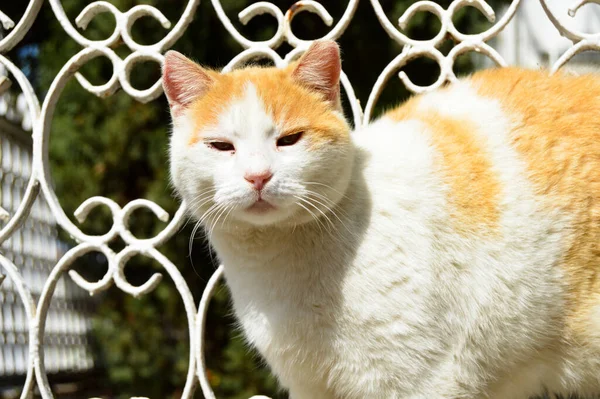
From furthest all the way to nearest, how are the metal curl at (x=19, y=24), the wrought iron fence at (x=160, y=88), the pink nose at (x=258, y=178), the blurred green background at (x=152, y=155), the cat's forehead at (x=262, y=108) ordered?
the blurred green background at (x=152, y=155) < the metal curl at (x=19, y=24) < the wrought iron fence at (x=160, y=88) < the cat's forehead at (x=262, y=108) < the pink nose at (x=258, y=178)

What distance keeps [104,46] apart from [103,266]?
2.54 meters

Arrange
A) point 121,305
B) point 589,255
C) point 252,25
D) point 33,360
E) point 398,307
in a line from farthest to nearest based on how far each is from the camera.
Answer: point 121,305
point 252,25
point 33,360
point 589,255
point 398,307

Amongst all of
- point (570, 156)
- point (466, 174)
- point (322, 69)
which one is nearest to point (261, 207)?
point (322, 69)

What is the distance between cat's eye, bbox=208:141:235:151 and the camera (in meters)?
1.60

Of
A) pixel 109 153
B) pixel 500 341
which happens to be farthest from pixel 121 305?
pixel 500 341

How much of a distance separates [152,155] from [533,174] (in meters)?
2.53

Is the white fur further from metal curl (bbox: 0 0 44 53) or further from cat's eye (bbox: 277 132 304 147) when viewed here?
metal curl (bbox: 0 0 44 53)

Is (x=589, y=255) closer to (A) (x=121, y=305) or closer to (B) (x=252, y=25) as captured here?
(B) (x=252, y=25)

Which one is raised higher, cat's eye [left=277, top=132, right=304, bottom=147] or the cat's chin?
cat's eye [left=277, top=132, right=304, bottom=147]

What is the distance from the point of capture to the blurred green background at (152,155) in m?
3.68

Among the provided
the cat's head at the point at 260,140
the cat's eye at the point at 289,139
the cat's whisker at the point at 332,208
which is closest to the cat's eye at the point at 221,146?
the cat's head at the point at 260,140

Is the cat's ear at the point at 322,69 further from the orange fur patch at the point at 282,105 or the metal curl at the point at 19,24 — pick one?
the metal curl at the point at 19,24

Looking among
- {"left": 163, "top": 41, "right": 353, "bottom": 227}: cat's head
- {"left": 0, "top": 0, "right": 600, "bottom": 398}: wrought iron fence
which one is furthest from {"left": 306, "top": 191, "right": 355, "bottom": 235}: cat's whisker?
{"left": 0, "top": 0, "right": 600, "bottom": 398}: wrought iron fence

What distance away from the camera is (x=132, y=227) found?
12.5ft
